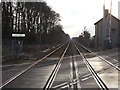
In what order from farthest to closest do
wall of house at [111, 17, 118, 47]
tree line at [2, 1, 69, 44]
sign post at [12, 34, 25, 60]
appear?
wall of house at [111, 17, 118, 47], tree line at [2, 1, 69, 44], sign post at [12, 34, 25, 60]

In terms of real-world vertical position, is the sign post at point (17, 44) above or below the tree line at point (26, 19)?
below

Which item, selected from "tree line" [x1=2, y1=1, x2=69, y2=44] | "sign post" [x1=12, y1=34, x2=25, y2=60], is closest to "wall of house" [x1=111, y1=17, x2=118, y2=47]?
"tree line" [x1=2, y1=1, x2=69, y2=44]

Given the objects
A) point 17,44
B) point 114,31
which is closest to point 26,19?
point 114,31

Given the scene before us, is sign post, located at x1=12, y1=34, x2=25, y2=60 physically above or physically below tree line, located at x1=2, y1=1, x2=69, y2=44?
below

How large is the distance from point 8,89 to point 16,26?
6352 cm

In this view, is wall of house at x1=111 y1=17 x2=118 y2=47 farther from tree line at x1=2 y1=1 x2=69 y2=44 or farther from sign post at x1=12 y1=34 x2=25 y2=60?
sign post at x1=12 y1=34 x2=25 y2=60

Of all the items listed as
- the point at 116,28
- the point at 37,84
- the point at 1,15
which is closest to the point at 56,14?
the point at 116,28

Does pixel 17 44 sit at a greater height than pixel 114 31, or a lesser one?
lesser

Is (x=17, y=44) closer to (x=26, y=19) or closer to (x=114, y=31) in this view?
(x=26, y=19)

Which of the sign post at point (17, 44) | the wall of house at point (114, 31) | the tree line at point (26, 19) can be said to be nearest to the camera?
the sign post at point (17, 44)

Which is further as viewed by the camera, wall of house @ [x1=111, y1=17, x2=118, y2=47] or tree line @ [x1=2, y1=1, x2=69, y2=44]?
wall of house @ [x1=111, y1=17, x2=118, y2=47]

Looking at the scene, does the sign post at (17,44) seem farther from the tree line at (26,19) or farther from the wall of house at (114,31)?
the wall of house at (114,31)

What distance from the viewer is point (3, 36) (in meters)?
63.7

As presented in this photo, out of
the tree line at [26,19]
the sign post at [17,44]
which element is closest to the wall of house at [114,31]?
the tree line at [26,19]
